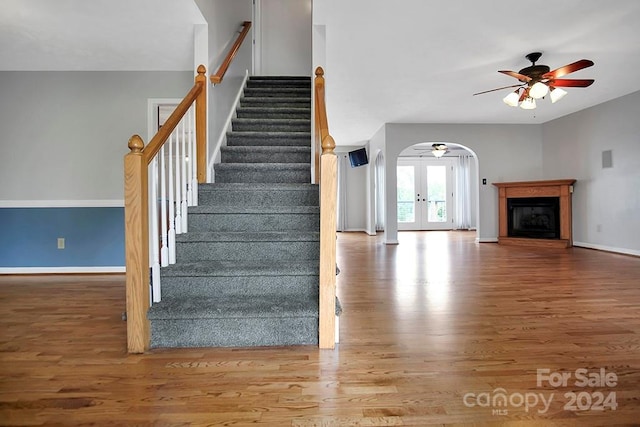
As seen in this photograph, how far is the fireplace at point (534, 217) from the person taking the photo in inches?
253

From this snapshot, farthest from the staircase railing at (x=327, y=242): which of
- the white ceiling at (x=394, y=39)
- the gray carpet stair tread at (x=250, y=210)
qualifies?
the white ceiling at (x=394, y=39)

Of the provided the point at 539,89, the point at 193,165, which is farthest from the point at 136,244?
the point at 539,89

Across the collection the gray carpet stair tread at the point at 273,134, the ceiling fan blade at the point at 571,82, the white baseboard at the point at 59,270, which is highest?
the ceiling fan blade at the point at 571,82

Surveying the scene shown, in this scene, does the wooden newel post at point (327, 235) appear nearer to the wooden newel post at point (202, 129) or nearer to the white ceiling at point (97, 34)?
the wooden newel post at point (202, 129)

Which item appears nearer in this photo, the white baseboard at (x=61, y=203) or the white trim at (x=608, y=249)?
the white baseboard at (x=61, y=203)

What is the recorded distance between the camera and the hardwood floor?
4.41 feet

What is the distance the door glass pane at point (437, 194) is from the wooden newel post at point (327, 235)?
9.45 meters

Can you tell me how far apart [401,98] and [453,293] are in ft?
11.6

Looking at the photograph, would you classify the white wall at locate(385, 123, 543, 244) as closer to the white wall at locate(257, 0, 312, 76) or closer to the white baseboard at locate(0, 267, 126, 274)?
the white wall at locate(257, 0, 312, 76)

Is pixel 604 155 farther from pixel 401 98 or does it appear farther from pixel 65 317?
pixel 65 317

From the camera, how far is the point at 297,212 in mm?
2656

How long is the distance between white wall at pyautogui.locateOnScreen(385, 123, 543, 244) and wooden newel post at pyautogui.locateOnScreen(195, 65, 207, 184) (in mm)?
4612

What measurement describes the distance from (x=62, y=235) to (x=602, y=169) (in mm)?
8174

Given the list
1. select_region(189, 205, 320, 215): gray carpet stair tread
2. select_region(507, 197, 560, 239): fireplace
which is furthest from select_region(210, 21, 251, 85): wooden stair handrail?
select_region(507, 197, 560, 239): fireplace
